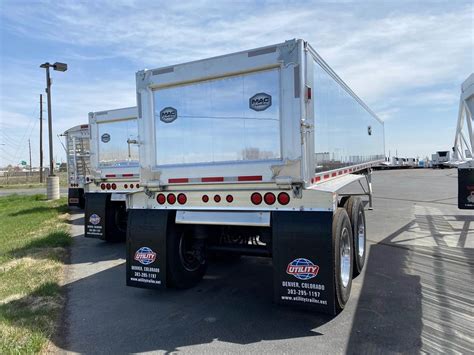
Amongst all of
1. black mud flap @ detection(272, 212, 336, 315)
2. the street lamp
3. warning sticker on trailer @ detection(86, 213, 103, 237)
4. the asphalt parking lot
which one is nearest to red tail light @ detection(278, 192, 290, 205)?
black mud flap @ detection(272, 212, 336, 315)

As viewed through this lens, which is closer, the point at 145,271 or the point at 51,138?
the point at 145,271

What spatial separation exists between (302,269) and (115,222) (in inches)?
217

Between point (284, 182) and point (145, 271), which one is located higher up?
point (284, 182)

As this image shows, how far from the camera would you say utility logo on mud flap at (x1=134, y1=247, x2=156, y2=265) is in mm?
4781

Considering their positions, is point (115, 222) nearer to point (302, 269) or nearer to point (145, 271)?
point (145, 271)

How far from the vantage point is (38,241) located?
327 inches

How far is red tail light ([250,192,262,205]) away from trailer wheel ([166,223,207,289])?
45.8 inches

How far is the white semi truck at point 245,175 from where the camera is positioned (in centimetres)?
394

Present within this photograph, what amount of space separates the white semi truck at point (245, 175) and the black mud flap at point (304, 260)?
0.03ft

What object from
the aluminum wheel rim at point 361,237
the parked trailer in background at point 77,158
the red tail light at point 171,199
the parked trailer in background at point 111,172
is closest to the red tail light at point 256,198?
the red tail light at point 171,199

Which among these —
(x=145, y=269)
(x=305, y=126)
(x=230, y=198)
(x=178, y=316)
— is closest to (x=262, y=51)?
(x=305, y=126)

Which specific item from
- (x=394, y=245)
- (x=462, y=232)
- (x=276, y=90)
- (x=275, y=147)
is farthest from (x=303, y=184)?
(x=462, y=232)

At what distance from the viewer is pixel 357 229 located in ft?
19.0

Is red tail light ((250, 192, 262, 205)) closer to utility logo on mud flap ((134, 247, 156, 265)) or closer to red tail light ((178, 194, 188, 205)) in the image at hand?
red tail light ((178, 194, 188, 205))
